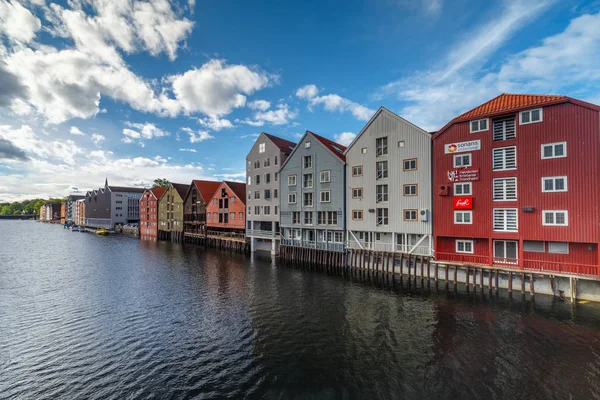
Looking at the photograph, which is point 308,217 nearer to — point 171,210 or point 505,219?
point 505,219

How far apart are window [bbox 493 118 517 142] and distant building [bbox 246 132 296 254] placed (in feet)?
100

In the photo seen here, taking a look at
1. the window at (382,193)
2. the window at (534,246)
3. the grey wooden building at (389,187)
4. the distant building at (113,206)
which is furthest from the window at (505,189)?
the distant building at (113,206)

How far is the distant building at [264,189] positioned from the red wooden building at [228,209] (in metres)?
3.50

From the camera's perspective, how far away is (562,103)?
2291 centimetres

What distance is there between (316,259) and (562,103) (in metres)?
31.1

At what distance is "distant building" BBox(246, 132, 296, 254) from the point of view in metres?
47.4

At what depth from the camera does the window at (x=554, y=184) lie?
22641 mm

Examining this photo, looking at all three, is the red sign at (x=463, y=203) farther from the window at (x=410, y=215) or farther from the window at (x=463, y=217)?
the window at (x=410, y=215)

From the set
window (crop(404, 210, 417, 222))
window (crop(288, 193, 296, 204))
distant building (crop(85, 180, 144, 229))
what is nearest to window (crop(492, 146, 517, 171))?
window (crop(404, 210, 417, 222))

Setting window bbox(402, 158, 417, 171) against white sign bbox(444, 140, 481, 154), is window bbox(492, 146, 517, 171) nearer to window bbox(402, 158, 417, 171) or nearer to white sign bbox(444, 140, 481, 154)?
white sign bbox(444, 140, 481, 154)

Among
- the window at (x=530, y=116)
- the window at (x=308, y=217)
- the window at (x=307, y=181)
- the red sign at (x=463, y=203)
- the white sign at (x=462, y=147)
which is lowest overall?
the window at (x=308, y=217)

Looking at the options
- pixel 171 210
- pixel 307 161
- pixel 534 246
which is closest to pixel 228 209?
pixel 307 161

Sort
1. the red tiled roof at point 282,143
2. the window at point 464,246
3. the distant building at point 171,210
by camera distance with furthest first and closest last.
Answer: the distant building at point 171,210
the red tiled roof at point 282,143
the window at point 464,246

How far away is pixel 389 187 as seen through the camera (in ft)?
107
